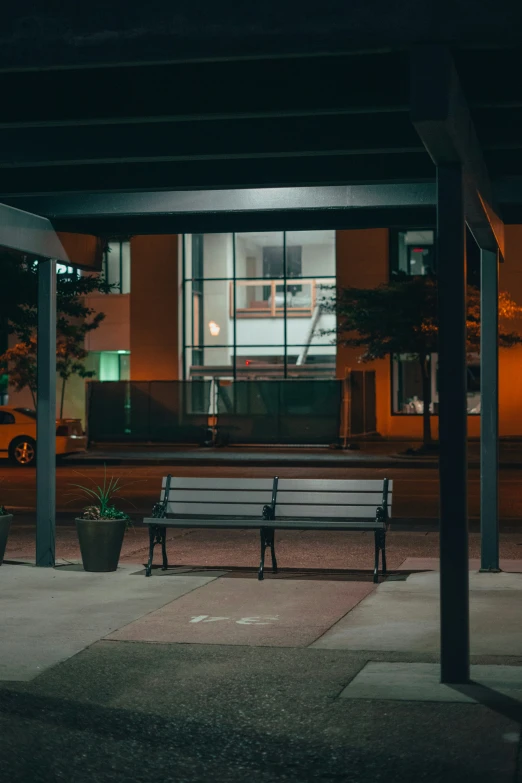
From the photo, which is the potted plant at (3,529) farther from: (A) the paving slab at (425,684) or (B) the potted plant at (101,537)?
(A) the paving slab at (425,684)

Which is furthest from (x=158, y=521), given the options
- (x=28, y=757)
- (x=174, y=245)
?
(x=174, y=245)

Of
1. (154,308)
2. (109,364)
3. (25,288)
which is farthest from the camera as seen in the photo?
(109,364)

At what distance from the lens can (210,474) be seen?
85.9 ft

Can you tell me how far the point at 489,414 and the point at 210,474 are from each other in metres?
15.3

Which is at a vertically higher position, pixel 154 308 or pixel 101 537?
pixel 154 308

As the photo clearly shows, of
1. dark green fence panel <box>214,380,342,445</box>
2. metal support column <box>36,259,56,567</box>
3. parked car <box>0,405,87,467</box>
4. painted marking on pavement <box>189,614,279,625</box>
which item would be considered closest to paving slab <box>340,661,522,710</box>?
painted marking on pavement <box>189,614,279,625</box>

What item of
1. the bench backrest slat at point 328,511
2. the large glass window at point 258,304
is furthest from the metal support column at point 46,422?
the large glass window at point 258,304

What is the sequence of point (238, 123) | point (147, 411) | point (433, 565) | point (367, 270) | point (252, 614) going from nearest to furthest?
point (252, 614) < point (238, 123) < point (433, 565) < point (147, 411) < point (367, 270)

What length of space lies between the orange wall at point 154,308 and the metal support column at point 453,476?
116ft

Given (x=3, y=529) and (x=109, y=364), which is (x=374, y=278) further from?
(x=3, y=529)

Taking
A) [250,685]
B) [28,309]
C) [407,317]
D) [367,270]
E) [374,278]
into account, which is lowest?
[250,685]

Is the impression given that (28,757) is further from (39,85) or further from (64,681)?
(39,85)

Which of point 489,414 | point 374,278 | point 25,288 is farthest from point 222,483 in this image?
point 374,278

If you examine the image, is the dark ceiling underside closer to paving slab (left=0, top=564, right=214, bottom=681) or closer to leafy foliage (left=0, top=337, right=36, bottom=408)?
paving slab (left=0, top=564, right=214, bottom=681)
